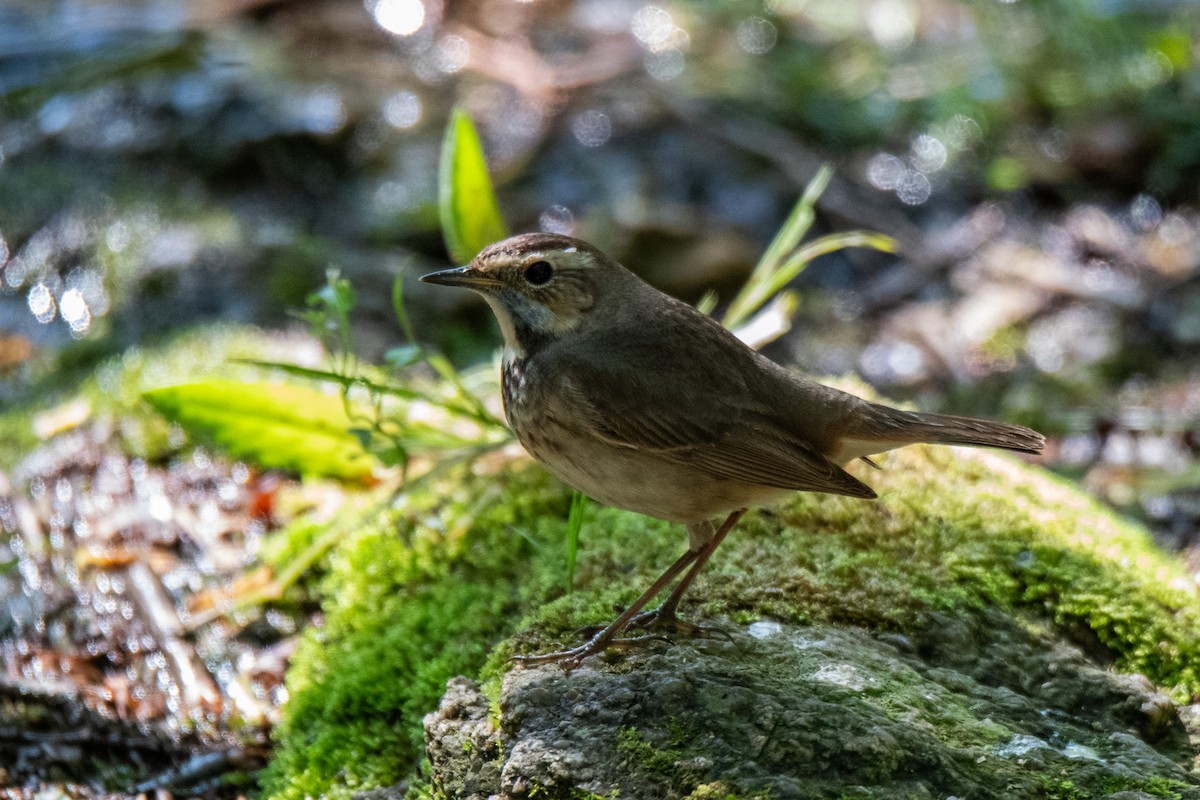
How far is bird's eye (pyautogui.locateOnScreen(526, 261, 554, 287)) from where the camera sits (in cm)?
359

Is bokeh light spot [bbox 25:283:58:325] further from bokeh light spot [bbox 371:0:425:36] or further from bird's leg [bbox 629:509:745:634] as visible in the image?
bird's leg [bbox 629:509:745:634]

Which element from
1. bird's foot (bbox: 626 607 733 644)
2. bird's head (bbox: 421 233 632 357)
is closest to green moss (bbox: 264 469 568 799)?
bird's foot (bbox: 626 607 733 644)

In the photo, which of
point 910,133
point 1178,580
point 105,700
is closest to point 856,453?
point 1178,580

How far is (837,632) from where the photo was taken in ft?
10.6

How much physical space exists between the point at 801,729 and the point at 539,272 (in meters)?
1.69

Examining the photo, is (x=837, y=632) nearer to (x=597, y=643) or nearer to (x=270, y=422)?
(x=597, y=643)

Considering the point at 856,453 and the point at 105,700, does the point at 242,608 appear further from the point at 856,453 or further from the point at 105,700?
the point at 856,453

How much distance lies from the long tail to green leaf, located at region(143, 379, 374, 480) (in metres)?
1.91

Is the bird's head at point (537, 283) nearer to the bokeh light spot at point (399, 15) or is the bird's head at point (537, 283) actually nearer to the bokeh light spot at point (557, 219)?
the bokeh light spot at point (557, 219)

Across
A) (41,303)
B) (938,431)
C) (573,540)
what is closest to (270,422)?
(573,540)

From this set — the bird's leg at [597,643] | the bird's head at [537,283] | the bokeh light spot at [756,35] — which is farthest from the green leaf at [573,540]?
the bokeh light spot at [756,35]

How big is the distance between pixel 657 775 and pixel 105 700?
2.16 m

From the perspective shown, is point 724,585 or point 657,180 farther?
point 657,180

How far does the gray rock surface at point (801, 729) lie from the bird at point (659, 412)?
0.33 meters
